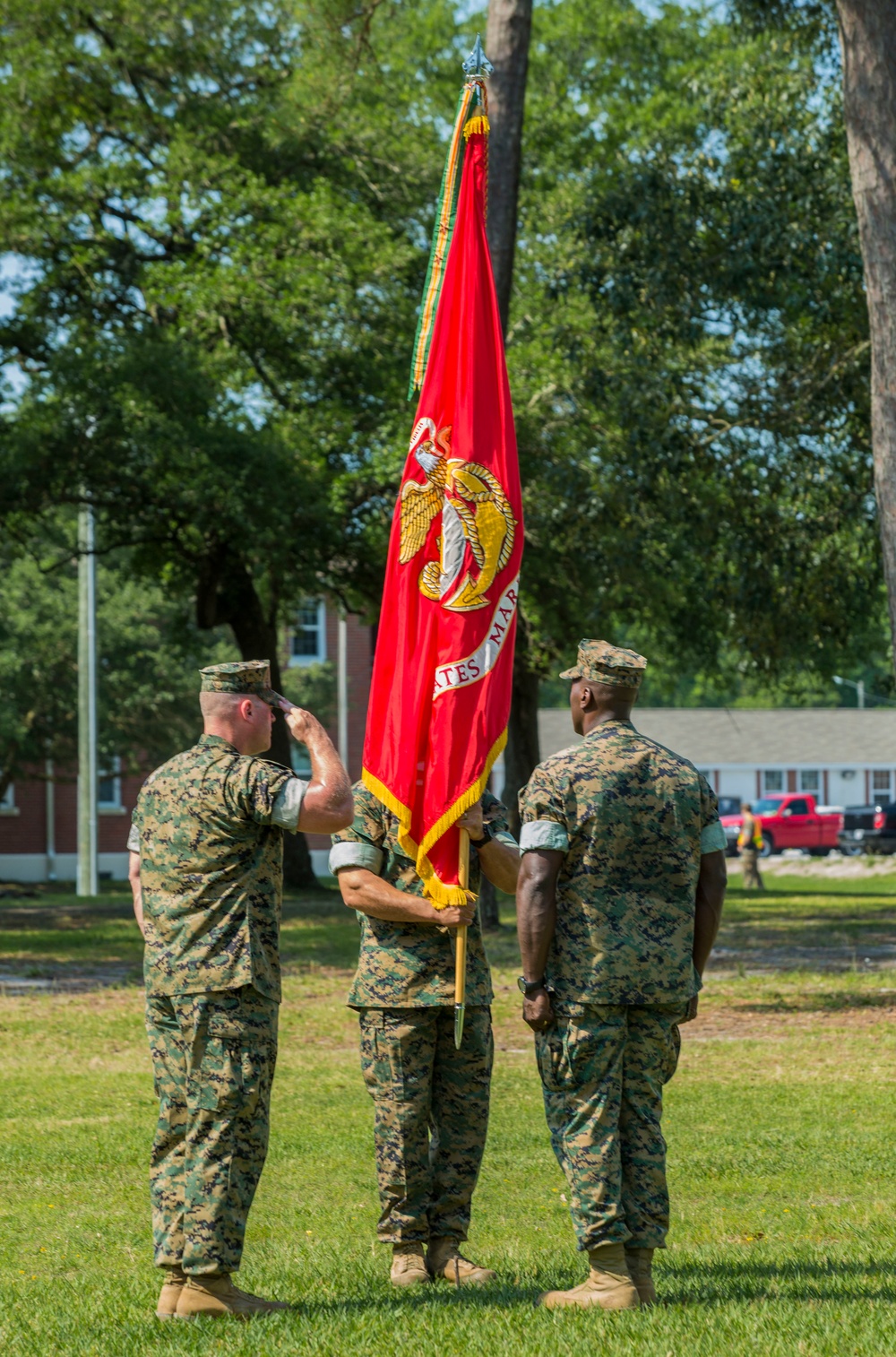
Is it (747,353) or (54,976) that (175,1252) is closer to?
(54,976)

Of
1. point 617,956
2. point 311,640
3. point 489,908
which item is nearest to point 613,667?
point 617,956

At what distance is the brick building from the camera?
46938 mm

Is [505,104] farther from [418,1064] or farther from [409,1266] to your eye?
[409,1266]

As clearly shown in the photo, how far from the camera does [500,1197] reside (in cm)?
780

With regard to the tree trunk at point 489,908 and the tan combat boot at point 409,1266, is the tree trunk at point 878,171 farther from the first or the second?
the tree trunk at point 489,908

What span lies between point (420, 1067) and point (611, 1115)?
77cm

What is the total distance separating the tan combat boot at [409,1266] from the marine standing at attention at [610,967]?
571 mm

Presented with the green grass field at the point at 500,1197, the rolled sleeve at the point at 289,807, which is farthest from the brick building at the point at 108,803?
the rolled sleeve at the point at 289,807

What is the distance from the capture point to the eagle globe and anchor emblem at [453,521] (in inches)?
260

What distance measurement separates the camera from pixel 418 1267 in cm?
577

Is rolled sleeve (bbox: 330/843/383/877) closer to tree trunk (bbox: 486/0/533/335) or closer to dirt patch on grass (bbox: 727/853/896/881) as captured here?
tree trunk (bbox: 486/0/533/335)

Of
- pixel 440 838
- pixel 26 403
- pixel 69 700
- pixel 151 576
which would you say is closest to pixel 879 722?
pixel 69 700

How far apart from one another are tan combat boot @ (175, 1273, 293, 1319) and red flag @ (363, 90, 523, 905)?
5.09 feet

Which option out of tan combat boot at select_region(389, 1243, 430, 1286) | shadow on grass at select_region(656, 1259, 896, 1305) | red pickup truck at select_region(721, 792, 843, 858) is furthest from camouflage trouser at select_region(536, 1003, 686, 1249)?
red pickup truck at select_region(721, 792, 843, 858)
